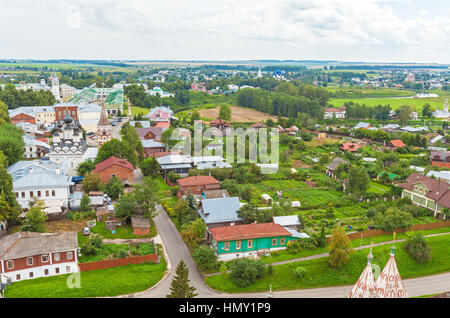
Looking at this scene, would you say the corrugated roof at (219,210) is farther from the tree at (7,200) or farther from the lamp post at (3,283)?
the tree at (7,200)

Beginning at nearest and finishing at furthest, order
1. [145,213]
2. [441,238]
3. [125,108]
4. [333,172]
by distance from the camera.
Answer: [441,238] < [145,213] < [333,172] < [125,108]

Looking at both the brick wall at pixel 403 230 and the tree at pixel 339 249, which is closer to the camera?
the tree at pixel 339 249

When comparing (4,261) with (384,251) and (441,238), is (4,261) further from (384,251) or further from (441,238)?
(441,238)

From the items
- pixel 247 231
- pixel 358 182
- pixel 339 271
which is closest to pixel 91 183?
pixel 247 231

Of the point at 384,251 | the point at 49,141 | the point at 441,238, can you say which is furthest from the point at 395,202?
the point at 49,141

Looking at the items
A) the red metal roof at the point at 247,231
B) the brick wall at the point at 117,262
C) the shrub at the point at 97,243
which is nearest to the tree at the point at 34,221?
the shrub at the point at 97,243

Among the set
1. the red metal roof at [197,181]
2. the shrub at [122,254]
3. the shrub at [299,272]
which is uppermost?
the red metal roof at [197,181]
